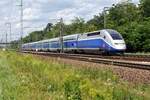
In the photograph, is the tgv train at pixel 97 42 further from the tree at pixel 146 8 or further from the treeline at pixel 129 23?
the tree at pixel 146 8

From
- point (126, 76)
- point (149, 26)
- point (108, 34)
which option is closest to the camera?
point (126, 76)

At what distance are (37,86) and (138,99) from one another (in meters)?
5.63

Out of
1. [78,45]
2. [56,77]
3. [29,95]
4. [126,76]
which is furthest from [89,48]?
[29,95]

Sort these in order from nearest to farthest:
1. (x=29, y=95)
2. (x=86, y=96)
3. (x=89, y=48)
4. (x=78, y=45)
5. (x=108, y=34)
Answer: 1. (x=86, y=96)
2. (x=29, y=95)
3. (x=108, y=34)
4. (x=89, y=48)
5. (x=78, y=45)

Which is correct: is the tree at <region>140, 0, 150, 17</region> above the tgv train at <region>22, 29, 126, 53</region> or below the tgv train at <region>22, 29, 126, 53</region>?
above

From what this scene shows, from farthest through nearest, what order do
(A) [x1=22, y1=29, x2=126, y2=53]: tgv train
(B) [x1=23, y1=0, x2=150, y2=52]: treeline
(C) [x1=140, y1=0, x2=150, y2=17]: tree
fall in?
1. (C) [x1=140, y1=0, x2=150, y2=17]: tree
2. (B) [x1=23, y1=0, x2=150, y2=52]: treeline
3. (A) [x1=22, y1=29, x2=126, y2=53]: tgv train

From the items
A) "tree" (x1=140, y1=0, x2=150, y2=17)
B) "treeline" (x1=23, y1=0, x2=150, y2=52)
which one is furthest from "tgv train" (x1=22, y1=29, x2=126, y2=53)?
"tree" (x1=140, y1=0, x2=150, y2=17)

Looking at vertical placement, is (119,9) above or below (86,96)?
above

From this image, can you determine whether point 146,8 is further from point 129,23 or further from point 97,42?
point 97,42


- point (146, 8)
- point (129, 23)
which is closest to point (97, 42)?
point (129, 23)

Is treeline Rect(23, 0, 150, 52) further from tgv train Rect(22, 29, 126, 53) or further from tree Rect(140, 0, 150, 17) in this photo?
tgv train Rect(22, 29, 126, 53)

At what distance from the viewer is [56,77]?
17.7m

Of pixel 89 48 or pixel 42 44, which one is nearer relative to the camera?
pixel 89 48

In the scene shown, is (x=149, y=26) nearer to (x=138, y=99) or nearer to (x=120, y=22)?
(x=120, y=22)
